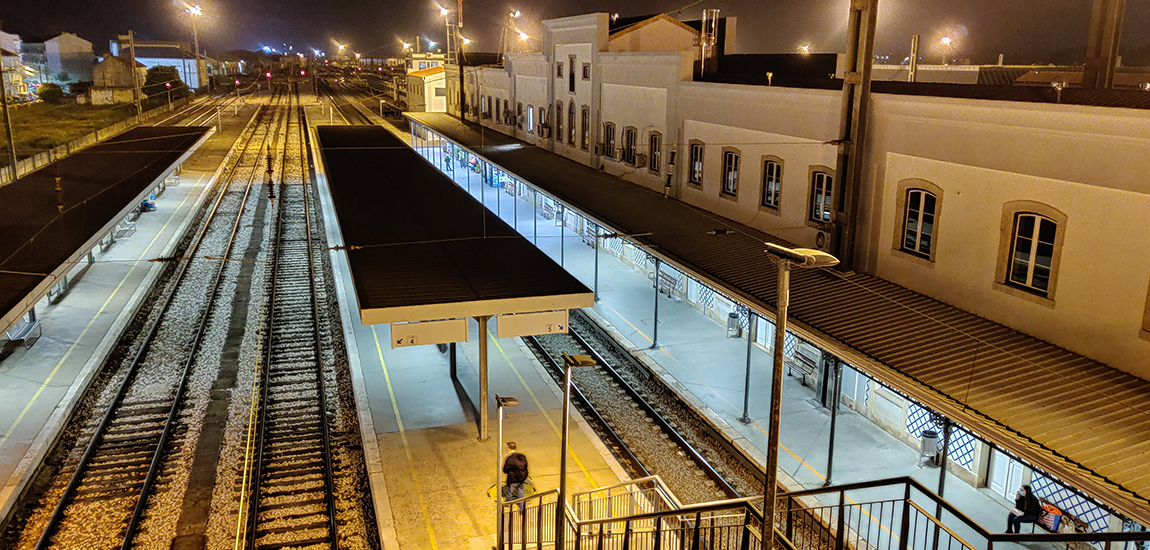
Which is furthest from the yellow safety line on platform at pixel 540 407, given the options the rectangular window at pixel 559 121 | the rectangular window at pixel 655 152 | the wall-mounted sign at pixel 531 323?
the rectangular window at pixel 559 121

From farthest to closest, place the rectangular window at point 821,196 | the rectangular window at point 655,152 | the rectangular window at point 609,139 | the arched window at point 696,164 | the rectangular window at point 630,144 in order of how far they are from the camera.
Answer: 1. the rectangular window at point 609,139
2. the rectangular window at point 630,144
3. the rectangular window at point 655,152
4. the arched window at point 696,164
5. the rectangular window at point 821,196

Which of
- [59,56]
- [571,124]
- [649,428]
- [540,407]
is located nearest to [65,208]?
[540,407]

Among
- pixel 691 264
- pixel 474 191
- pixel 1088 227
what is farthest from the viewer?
pixel 474 191

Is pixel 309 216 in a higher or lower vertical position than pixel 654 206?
lower

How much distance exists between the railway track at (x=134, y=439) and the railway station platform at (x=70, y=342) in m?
0.51

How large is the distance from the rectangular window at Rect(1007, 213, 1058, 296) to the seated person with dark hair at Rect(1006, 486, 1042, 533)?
9.87ft

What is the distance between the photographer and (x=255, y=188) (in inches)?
1622

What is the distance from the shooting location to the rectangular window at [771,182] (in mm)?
18172

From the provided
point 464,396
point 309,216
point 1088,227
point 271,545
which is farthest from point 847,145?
point 309,216

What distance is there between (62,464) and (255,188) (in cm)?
3009

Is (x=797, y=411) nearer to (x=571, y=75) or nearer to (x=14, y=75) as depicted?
(x=571, y=75)

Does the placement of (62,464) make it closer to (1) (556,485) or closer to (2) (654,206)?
(1) (556,485)

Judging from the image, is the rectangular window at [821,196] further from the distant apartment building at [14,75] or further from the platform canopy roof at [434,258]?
the distant apartment building at [14,75]

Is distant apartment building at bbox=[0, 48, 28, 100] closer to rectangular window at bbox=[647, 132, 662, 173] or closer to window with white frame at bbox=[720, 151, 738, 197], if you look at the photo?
rectangular window at bbox=[647, 132, 662, 173]
